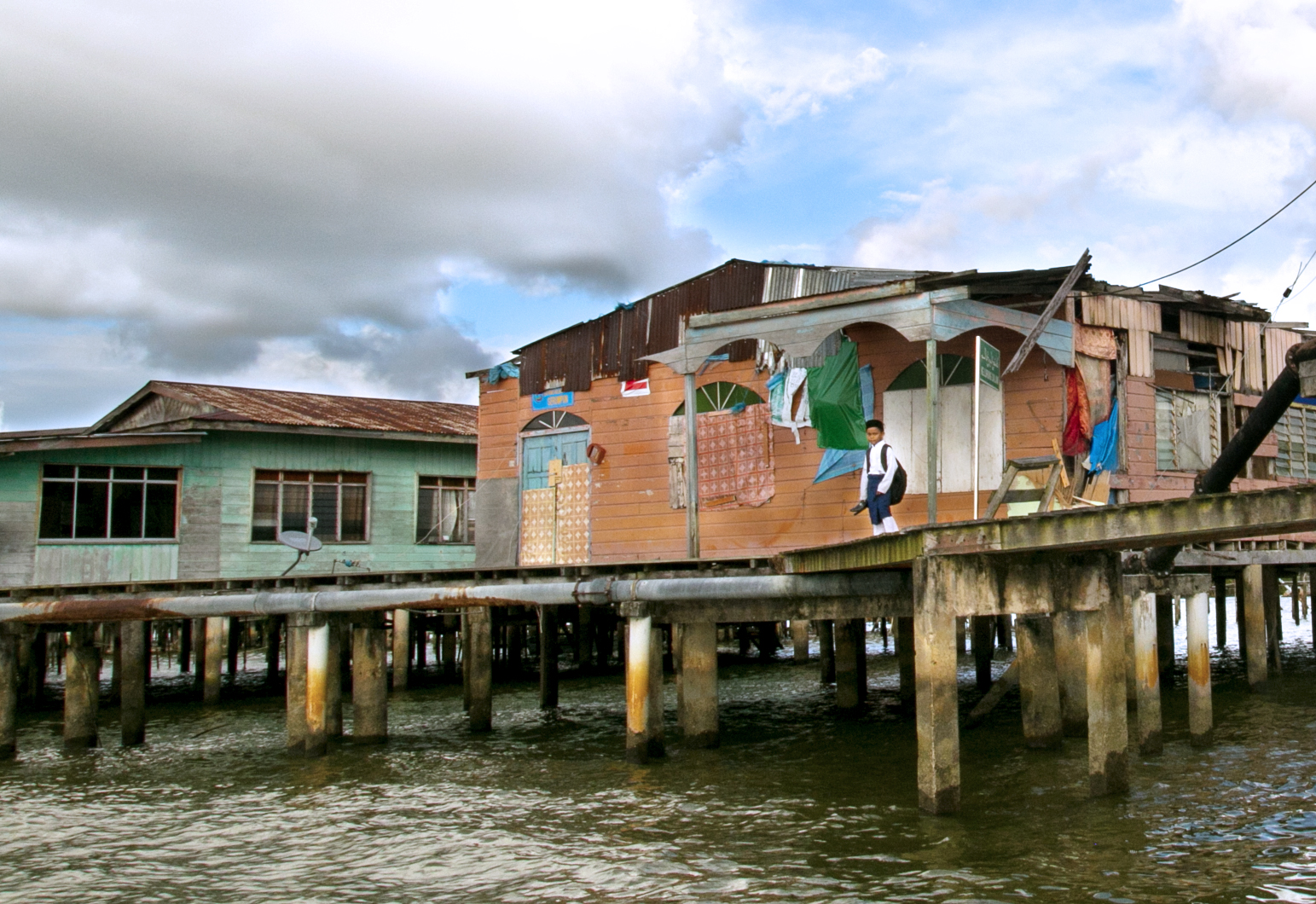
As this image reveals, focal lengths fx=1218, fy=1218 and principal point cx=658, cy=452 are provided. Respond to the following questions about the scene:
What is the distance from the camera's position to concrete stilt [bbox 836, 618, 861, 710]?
58.5 feet

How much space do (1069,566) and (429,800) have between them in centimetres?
670

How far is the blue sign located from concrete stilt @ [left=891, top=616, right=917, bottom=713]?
20.6 feet

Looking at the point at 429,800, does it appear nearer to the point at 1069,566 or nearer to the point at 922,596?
the point at 922,596

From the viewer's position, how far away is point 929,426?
41.0 ft

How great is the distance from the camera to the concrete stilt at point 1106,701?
10.6m

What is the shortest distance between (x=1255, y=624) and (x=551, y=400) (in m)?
11.7

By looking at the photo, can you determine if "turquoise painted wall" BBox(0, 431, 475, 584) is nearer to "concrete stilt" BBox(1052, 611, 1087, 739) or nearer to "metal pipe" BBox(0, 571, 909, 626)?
"metal pipe" BBox(0, 571, 909, 626)

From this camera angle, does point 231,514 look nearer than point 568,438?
No

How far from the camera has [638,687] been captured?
540 inches

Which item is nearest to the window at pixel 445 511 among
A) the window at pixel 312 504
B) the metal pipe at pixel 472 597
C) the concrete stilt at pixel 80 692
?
the window at pixel 312 504

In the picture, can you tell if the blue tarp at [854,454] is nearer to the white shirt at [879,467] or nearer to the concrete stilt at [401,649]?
the white shirt at [879,467]

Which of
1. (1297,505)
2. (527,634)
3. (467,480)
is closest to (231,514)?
(467,480)

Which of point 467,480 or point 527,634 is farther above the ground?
point 467,480

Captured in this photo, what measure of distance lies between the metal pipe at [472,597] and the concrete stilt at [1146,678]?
2851mm
